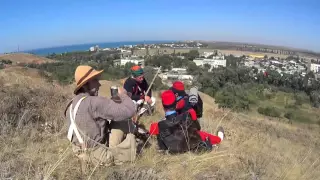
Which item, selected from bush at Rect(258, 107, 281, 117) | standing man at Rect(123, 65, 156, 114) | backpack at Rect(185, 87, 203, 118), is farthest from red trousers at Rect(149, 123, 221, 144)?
bush at Rect(258, 107, 281, 117)

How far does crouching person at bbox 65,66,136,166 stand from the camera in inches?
107

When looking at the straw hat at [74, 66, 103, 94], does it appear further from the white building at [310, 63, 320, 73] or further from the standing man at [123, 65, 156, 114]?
the white building at [310, 63, 320, 73]

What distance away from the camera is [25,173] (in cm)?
258

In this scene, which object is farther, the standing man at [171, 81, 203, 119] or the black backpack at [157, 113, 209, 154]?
the standing man at [171, 81, 203, 119]

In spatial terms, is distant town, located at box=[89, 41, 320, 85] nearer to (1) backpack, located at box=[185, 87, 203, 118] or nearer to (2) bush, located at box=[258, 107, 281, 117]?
(2) bush, located at box=[258, 107, 281, 117]

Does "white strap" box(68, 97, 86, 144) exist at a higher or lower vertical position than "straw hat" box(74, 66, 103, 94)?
lower

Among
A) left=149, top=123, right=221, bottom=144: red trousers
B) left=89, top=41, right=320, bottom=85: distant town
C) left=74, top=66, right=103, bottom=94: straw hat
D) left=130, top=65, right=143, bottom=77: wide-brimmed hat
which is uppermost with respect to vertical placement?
left=74, top=66, right=103, bottom=94: straw hat

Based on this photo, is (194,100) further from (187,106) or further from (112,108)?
(112,108)

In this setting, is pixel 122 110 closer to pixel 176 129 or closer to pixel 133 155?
pixel 133 155

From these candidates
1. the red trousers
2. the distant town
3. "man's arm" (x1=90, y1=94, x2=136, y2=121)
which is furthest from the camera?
the distant town

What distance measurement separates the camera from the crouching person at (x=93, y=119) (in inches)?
107

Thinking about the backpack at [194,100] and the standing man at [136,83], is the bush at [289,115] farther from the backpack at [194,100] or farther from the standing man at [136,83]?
the backpack at [194,100]

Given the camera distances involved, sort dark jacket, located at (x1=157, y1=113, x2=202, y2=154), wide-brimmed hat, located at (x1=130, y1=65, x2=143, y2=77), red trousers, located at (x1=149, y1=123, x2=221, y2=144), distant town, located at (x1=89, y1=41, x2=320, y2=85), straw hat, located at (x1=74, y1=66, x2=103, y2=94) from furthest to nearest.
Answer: distant town, located at (x1=89, y1=41, x2=320, y2=85)
wide-brimmed hat, located at (x1=130, y1=65, x2=143, y2=77)
red trousers, located at (x1=149, y1=123, x2=221, y2=144)
dark jacket, located at (x1=157, y1=113, x2=202, y2=154)
straw hat, located at (x1=74, y1=66, x2=103, y2=94)

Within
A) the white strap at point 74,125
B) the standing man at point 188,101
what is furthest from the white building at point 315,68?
the white strap at point 74,125
